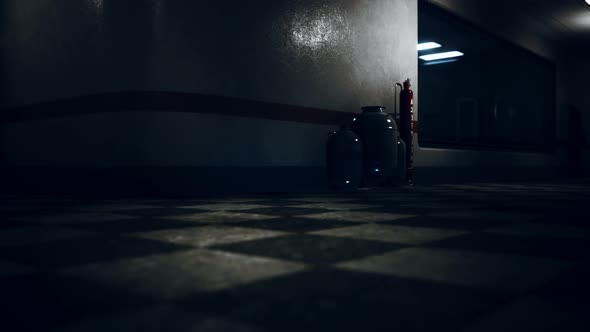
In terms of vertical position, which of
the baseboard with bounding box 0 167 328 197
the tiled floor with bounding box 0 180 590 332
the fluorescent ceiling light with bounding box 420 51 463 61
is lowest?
the tiled floor with bounding box 0 180 590 332

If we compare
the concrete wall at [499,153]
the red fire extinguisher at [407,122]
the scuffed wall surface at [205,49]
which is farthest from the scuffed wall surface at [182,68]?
the concrete wall at [499,153]

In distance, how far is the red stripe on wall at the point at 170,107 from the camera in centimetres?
343

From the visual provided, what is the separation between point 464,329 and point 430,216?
154 cm

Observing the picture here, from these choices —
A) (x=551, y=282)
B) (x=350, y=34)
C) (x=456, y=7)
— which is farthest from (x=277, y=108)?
(x=456, y=7)

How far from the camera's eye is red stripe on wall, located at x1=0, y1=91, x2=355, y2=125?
3.43 meters

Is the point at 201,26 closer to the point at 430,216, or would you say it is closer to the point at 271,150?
the point at 271,150

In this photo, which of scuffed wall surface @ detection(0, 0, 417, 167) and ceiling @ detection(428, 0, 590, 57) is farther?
ceiling @ detection(428, 0, 590, 57)

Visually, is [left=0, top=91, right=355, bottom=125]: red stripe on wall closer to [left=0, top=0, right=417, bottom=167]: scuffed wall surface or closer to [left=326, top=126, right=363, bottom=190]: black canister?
[left=0, top=0, right=417, bottom=167]: scuffed wall surface

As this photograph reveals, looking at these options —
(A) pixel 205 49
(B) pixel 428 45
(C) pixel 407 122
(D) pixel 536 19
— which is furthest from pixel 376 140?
(B) pixel 428 45

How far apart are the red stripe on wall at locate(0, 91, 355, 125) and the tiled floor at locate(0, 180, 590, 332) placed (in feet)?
5.41

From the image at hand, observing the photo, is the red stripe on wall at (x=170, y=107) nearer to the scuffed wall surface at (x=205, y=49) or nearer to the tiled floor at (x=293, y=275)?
the scuffed wall surface at (x=205, y=49)

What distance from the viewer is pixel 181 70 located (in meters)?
3.49

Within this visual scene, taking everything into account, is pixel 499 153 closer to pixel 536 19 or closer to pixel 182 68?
pixel 536 19

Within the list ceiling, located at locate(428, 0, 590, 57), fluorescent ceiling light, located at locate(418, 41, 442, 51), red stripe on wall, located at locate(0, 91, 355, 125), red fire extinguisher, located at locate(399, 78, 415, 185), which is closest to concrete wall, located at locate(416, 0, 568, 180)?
ceiling, located at locate(428, 0, 590, 57)
